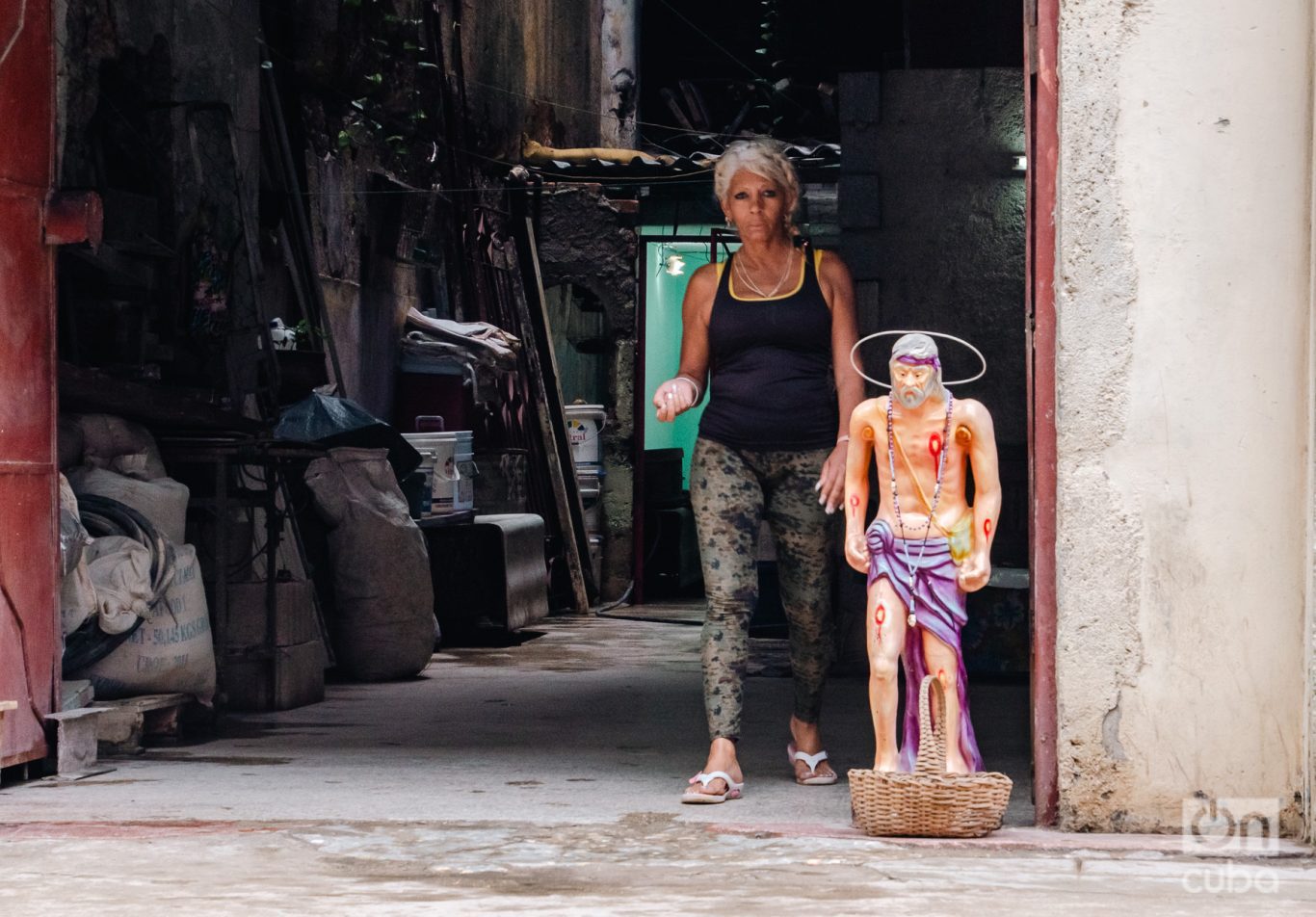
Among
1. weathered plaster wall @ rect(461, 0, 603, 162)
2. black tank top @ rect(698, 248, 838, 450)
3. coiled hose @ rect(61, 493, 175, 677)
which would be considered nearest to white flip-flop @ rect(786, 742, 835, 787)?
black tank top @ rect(698, 248, 838, 450)

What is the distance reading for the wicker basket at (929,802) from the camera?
4.78 metres

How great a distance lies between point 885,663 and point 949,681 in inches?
7.5

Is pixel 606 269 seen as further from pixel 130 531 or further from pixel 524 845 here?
pixel 524 845

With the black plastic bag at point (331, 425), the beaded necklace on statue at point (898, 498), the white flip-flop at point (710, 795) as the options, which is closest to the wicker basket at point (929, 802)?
the beaded necklace on statue at point (898, 498)

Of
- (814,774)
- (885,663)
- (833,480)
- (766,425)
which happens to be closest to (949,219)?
(766,425)

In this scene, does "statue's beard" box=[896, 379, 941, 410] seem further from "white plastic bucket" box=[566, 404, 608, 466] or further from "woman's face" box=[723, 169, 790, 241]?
"white plastic bucket" box=[566, 404, 608, 466]

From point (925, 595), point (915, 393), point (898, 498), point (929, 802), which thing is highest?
point (915, 393)

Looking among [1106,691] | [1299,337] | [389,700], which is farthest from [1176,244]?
[389,700]

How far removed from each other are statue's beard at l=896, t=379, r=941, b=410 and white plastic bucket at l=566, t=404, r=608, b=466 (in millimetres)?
10846

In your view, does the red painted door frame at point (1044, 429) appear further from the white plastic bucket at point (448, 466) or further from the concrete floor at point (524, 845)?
the white plastic bucket at point (448, 466)

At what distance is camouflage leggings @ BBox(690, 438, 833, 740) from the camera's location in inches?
221

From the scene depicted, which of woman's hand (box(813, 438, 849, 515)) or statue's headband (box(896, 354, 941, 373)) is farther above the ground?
statue's headband (box(896, 354, 941, 373))

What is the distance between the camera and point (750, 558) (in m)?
5.67

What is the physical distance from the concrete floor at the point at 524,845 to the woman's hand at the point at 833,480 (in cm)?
92
